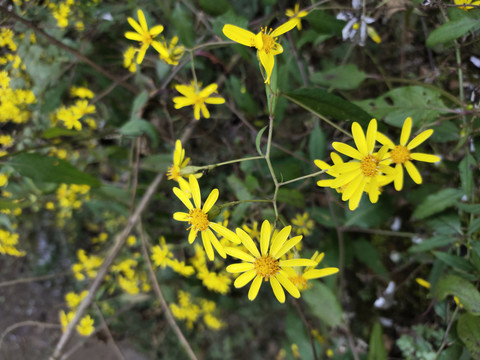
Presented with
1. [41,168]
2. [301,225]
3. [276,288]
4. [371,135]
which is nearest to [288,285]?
[276,288]

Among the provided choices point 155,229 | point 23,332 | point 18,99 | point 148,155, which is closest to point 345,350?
Answer: point 155,229

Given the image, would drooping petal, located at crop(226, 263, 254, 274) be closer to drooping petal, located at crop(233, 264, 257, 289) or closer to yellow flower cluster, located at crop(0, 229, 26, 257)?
drooping petal, located at crop(233, 264, 257, 289)

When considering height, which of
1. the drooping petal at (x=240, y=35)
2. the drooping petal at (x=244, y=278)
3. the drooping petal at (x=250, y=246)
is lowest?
the drooping petal at (x=244, y=278)

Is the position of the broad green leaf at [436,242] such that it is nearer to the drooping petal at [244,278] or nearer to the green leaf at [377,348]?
the green leaf at [377,348]

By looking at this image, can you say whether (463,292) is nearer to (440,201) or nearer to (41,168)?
(440,201)

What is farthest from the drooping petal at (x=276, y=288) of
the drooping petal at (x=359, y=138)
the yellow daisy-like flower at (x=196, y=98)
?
the yellow daisy-like flower at (x=196, y=98)

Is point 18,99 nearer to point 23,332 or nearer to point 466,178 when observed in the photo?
point 466,178

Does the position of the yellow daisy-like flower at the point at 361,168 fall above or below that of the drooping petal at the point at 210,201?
above
